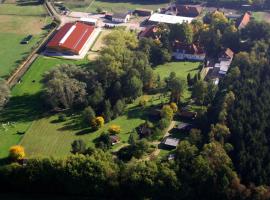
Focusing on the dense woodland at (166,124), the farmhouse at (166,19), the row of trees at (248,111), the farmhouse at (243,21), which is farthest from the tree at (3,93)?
the farmhouse at (243,21)

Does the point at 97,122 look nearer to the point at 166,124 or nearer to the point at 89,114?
the point at 89,114

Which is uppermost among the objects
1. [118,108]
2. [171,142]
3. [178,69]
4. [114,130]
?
[178,69]

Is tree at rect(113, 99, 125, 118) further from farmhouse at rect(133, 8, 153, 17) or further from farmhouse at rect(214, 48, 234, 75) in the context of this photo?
farmhouse at rect(133, 8, 153, 17)

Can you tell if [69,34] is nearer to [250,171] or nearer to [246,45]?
[246,45]

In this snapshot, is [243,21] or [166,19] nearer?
[243,21]

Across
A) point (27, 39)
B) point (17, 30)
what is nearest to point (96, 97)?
point (27, 39)
